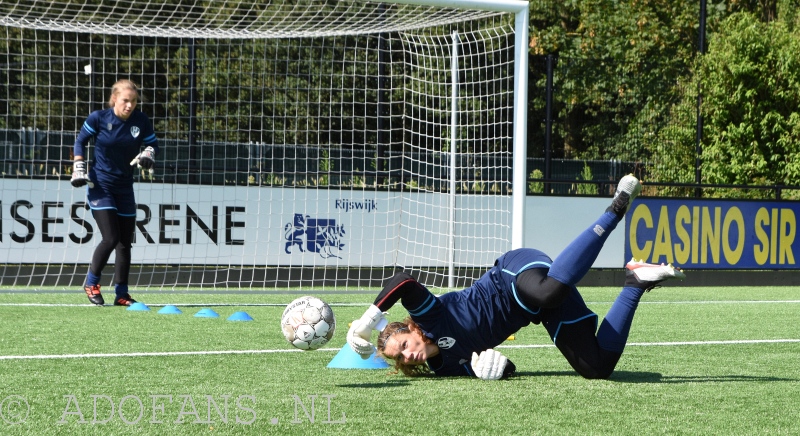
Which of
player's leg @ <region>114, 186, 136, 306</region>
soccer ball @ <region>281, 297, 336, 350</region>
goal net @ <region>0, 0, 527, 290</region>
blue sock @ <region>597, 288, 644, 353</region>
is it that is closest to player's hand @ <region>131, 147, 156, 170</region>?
player's leg @ <region>114, 186, 136, 306</region>

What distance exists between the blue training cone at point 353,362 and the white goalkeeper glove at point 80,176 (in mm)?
3787

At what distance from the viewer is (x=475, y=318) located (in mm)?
4715

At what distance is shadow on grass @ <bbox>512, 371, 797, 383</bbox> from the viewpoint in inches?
185

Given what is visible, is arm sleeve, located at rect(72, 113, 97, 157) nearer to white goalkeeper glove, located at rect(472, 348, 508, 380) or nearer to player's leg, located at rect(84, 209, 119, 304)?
player's leg, located at rect(84, 209, 119, 304)

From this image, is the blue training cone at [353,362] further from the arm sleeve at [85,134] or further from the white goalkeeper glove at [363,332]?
the arm sleeve at [85,134]

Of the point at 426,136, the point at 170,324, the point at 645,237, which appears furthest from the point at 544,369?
the point at 645,237

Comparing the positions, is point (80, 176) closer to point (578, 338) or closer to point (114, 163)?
point (114, 163)

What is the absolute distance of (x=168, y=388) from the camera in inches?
164

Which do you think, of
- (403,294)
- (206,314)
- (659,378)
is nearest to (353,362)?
(403,294)

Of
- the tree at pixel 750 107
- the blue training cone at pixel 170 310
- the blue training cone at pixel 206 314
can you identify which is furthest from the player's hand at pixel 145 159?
the tree at pixel 750 107

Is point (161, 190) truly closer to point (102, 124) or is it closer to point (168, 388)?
point (102, 124)

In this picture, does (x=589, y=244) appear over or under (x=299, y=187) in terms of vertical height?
under

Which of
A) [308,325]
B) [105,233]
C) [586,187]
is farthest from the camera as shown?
[586,187]

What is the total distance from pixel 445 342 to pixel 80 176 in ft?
14.5
